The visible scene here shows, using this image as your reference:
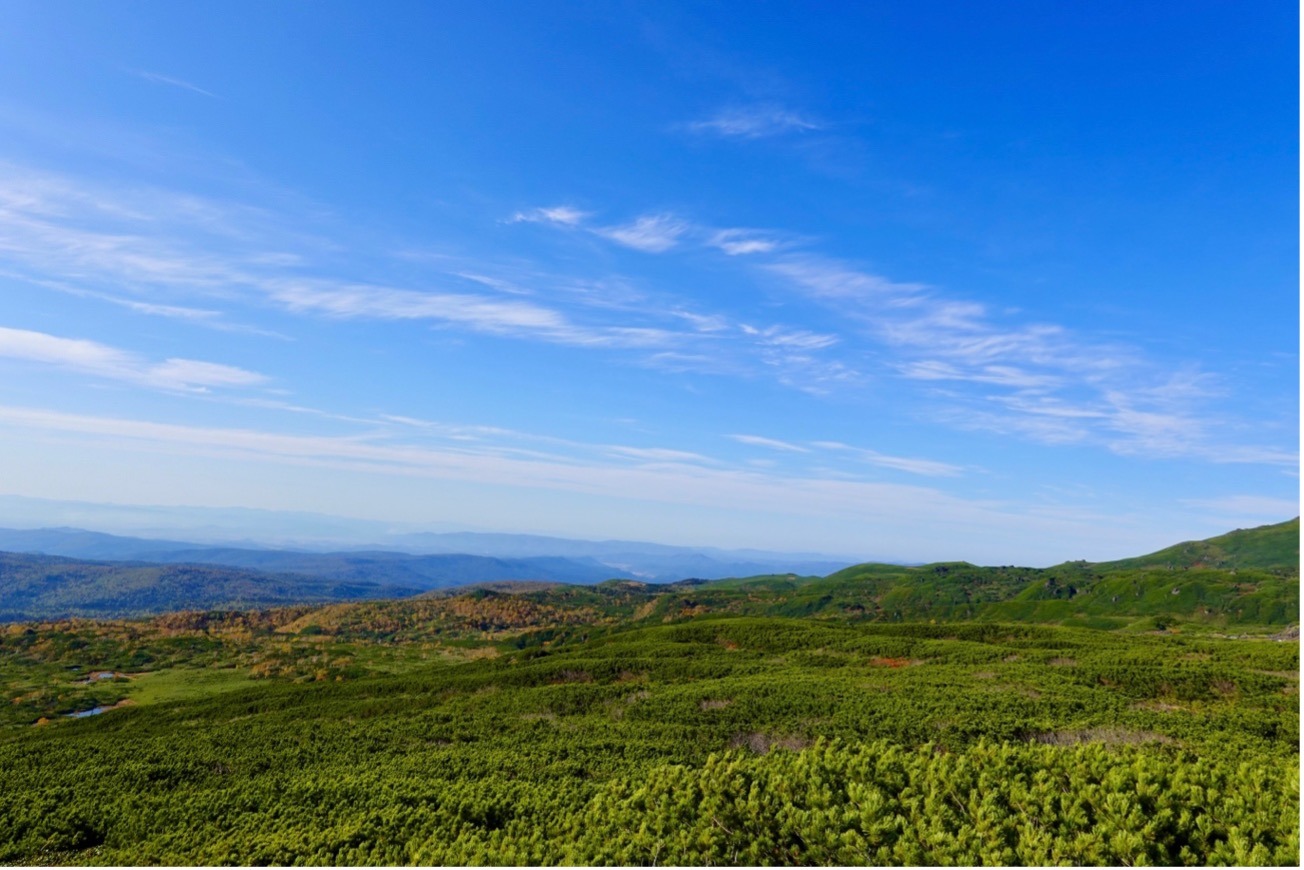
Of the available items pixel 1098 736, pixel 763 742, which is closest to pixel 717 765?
pixel 763 742

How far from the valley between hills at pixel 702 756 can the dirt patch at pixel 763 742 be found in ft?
0.45

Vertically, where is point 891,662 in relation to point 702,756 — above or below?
below

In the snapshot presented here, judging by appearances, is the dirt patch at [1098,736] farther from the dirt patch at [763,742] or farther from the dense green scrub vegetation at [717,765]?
the dirt patch at [763,742]

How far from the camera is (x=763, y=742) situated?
2756 centimetres

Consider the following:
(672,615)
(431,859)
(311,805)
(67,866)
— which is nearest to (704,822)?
(431,859)

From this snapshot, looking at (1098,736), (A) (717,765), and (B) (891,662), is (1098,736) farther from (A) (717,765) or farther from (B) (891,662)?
(B) (891,662)

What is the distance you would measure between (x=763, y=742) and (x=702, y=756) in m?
3.28

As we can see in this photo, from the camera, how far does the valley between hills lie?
40.7 ft

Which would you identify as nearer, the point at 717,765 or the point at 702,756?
the point at 717,765

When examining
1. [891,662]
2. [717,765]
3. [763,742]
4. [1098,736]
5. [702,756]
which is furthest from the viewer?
[891,662]

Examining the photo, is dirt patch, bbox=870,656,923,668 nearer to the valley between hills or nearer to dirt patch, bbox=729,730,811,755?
the valley between hills

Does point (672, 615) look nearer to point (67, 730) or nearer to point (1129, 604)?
point (1129, 604)

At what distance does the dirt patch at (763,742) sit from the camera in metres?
26.6

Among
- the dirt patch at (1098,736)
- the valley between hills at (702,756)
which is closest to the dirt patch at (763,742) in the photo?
the valley between hills at (702,756)
